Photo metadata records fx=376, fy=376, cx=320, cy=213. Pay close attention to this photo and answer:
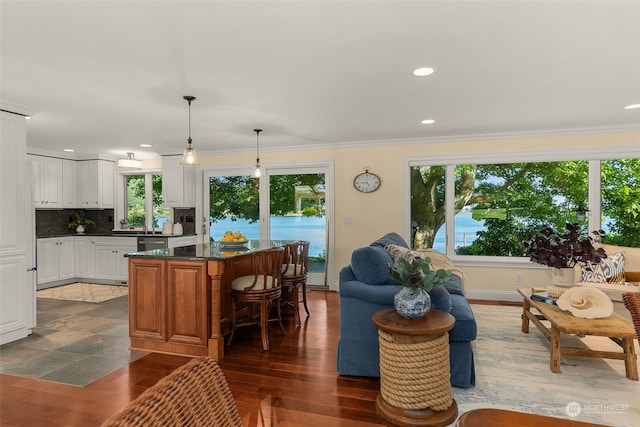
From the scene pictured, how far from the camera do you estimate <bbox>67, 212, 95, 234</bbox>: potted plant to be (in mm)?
6938

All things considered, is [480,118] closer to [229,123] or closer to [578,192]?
[578,192]

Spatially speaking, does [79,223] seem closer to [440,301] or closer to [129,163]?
[129,163]

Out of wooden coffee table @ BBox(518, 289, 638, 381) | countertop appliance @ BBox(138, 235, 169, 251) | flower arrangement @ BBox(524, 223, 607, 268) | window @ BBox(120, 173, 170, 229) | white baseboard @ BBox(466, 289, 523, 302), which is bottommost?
white baseboard @ BBox(466, 289, 523, 302)

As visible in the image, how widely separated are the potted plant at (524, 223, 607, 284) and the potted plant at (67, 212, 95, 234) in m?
7.27

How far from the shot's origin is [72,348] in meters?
3.46

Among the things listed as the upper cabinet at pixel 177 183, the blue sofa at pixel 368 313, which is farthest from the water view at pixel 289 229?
the blue sofa at pixel 368 313

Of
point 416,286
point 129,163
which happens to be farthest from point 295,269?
point 129,163

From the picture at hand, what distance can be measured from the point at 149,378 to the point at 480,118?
424 centimetres

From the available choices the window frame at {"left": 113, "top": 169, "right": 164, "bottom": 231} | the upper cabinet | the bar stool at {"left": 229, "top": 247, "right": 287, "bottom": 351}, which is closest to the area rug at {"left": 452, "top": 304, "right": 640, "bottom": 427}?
the bar stool at {"left": 229, "top": 247, "right": 287, "bottom": 351}

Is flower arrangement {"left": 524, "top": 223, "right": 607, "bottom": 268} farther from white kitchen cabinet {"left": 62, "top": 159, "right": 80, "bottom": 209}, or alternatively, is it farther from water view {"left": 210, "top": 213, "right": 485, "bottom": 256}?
white kitchen cabinet {"left": 62, "top": 159, "right": 80, "bottom": 209}

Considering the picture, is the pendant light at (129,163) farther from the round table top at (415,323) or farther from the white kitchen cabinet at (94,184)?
the round table top at (415,323)

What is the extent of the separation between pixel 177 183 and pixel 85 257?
219 centimetres

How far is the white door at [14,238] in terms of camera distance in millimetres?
3611

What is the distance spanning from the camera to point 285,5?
1987mm
